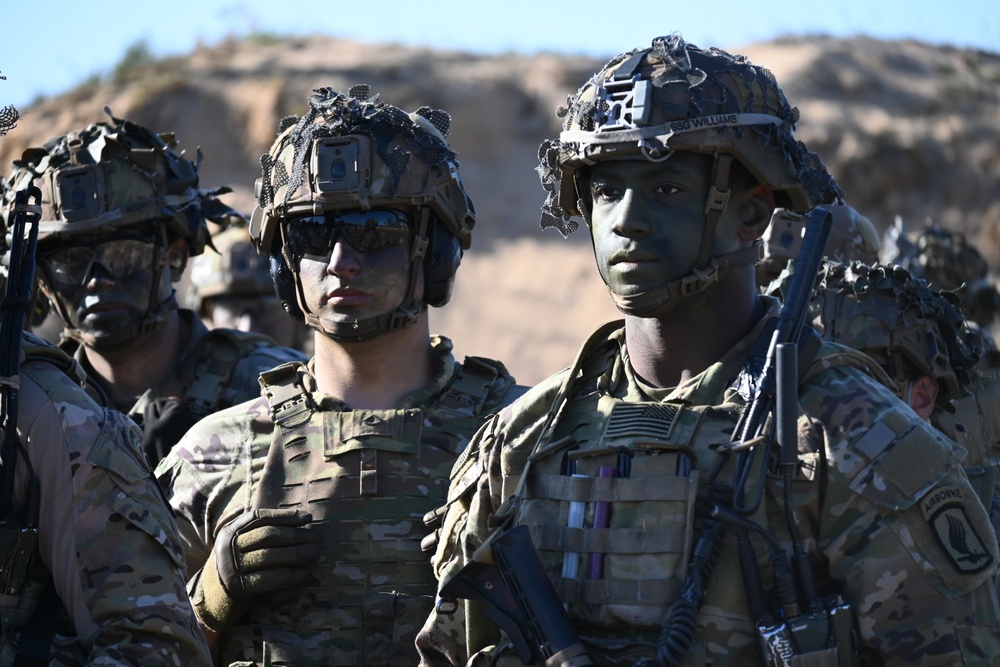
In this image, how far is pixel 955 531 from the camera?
176 inches

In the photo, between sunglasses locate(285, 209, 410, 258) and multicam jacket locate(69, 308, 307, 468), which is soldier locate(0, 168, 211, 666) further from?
multicam jacket locate(69, 308, 307, 468)

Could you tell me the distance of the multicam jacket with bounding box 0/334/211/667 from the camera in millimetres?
4895

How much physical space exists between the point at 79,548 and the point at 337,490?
1652 millimetres

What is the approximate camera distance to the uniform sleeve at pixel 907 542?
4406 millimetres

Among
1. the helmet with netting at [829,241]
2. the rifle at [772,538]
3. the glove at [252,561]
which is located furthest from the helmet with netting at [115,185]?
the rifle at [772,538]

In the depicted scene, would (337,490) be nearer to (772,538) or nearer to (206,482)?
(206,482)

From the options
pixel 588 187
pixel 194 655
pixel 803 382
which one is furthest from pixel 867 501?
pixel 194 655

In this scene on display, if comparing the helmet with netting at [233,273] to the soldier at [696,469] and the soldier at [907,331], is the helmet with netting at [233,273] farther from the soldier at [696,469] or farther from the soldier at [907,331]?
the soldier at [696,469]

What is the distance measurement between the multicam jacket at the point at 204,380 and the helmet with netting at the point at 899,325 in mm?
2565

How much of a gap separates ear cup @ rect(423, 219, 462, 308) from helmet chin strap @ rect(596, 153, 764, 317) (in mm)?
1968

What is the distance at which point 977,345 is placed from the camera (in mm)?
7691

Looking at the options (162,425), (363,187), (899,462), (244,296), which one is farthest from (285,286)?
(244,296)

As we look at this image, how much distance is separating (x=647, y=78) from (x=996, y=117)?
79.6 feet

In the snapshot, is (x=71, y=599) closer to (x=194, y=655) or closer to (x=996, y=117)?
(x=194, y=655)
